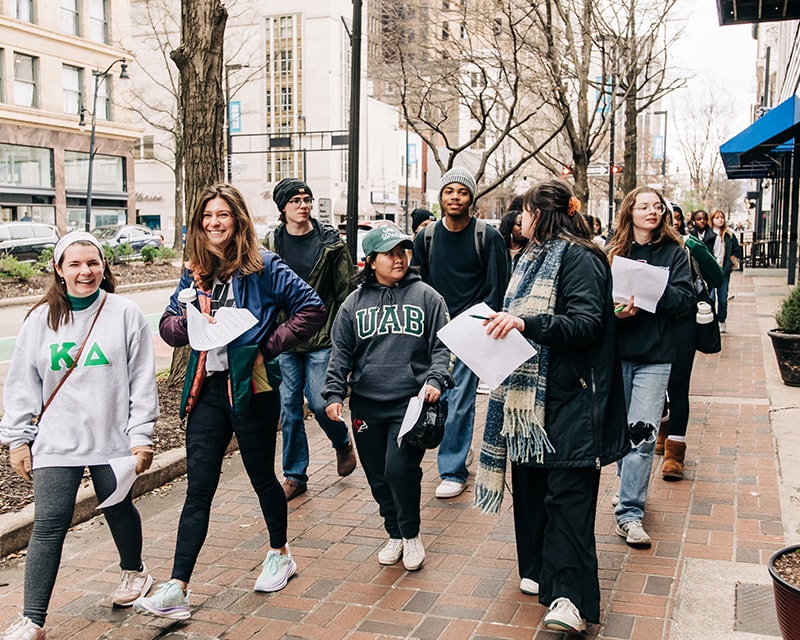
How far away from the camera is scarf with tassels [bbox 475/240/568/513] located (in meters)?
3.88

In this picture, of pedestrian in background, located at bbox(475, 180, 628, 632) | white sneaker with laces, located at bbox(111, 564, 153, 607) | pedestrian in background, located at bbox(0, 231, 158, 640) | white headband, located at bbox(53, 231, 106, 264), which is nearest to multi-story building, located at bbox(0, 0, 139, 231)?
white headband, located at bbox(53, 231, 106, 264)

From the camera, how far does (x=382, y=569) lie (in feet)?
15.7

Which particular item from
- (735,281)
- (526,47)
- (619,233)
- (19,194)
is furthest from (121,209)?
(619,233)

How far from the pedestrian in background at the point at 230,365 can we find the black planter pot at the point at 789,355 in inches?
265

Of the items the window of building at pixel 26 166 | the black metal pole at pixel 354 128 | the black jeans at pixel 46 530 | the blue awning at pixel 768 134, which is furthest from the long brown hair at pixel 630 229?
the window of building at pixel 26 166

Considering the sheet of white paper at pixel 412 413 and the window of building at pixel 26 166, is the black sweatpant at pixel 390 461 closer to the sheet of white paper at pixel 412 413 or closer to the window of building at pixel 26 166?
the sheet of white paper at pixel 412 413

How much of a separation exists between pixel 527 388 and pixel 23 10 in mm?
43549

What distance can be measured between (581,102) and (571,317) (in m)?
14.6

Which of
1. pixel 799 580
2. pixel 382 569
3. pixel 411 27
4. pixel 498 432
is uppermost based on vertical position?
pixel 411 27

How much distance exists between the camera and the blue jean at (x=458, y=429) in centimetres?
608

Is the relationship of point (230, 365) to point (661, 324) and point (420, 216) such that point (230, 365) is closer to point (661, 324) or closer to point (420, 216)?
point (661, 324)

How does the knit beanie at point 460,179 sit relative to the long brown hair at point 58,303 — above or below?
above

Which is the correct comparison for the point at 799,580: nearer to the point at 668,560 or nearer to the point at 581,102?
the point at 668,560

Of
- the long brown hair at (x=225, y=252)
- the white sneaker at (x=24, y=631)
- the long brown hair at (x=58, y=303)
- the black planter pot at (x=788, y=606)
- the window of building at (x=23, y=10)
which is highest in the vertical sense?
the window of building at (x=23, y=10)
